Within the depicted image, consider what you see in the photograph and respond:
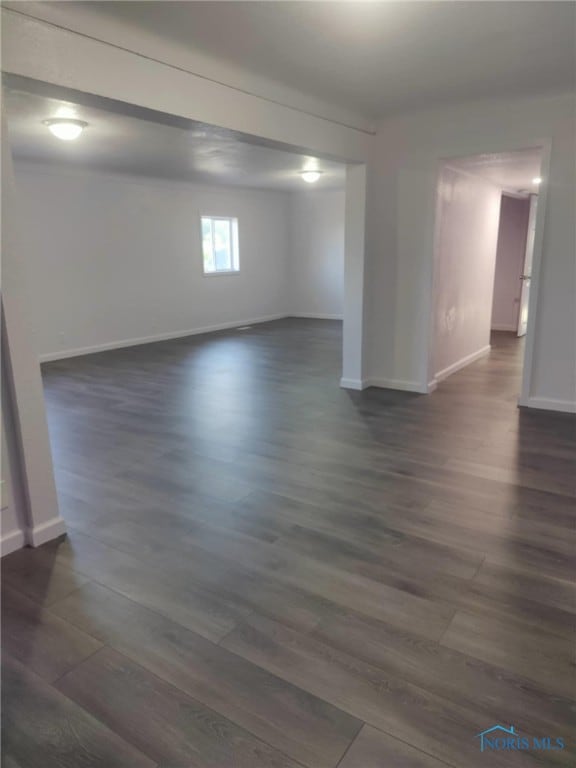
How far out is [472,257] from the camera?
5.86 meters

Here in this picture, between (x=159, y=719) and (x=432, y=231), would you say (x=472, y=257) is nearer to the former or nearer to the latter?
(x=432, y=231)

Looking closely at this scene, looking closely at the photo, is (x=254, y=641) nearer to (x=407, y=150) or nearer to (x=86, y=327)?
(x=407, y=150)

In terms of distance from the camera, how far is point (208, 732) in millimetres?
1521

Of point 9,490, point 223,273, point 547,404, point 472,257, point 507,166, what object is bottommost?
point 547,404

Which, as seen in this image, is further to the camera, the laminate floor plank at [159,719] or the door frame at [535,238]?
the door frame at [535,238]

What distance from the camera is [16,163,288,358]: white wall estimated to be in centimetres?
648

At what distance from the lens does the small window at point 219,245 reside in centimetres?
888

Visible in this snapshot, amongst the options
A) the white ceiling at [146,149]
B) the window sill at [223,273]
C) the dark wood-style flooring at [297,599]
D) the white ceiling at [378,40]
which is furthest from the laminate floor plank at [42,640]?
the window sill at [223,273]

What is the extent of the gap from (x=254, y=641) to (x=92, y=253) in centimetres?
630

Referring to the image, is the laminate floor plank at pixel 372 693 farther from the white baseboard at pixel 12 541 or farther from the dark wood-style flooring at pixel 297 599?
the white baseboard at pixel 12 541

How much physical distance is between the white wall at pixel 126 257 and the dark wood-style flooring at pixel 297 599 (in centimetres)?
327

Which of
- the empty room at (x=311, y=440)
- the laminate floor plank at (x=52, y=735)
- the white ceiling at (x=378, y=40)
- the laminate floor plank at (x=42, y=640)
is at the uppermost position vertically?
the white ceiling at (x=378, y=40)

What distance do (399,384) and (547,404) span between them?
1325mm

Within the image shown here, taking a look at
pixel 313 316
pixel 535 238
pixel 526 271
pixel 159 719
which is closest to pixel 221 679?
pixel 159 719
